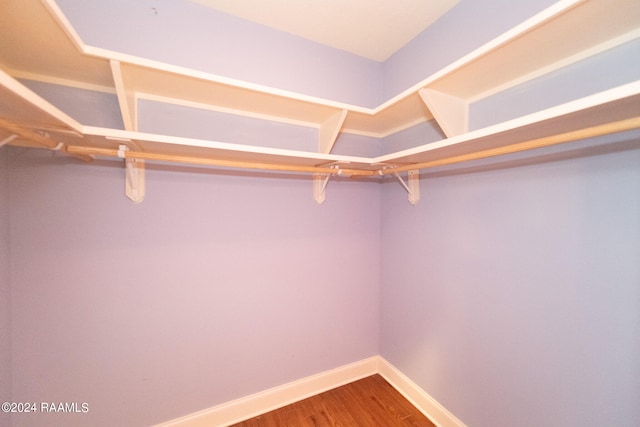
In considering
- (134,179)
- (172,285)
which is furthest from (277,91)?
(172,285)

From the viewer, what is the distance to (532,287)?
1.03m

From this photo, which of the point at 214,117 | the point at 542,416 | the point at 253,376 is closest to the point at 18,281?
the point at 214,117

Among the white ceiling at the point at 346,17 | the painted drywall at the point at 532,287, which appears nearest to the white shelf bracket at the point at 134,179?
the white ceiling at the point at 346,17

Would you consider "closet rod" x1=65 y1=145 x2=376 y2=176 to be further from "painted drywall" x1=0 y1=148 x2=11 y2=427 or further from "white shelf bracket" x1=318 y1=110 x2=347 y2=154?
"painted drywall" x1=0 y1=148 x2=11 y2=427

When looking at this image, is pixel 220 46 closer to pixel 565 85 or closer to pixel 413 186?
pixel 413 186

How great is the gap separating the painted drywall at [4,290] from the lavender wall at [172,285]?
24mm

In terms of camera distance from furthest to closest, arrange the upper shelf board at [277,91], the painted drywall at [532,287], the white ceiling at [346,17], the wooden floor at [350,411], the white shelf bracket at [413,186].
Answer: the white shelf bracket at [413,186] → the wooden floor at [350,411] → the white ceiling at [346,17] → the painted drywall at [532,287] → the upper shelf board at [277,91]

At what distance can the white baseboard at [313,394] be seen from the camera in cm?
139

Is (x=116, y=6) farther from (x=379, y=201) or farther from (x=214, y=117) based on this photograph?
(x=379, y=201)

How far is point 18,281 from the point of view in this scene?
3.42 feet

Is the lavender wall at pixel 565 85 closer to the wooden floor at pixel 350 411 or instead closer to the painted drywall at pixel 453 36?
the painted drywall at pixel 453 36

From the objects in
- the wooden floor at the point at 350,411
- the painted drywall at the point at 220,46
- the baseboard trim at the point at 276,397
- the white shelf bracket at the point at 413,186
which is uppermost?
the painted drywall at the point at 220,46

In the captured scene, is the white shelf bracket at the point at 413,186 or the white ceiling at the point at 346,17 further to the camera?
the white shelf bracket at the point at 413,186

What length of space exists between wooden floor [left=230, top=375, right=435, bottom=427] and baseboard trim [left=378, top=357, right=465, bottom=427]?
1.4 inches
